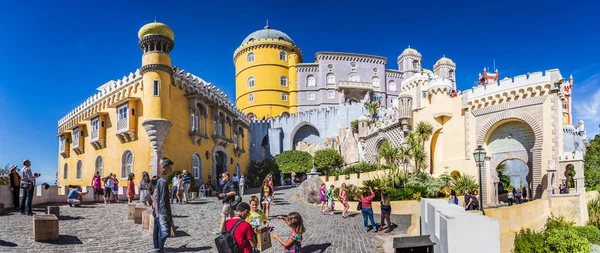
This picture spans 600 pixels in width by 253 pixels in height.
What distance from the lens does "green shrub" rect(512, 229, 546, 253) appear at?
13117 mm

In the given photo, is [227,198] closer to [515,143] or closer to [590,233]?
[590,233]

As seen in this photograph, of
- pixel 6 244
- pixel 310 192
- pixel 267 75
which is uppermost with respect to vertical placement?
pixel 267 75

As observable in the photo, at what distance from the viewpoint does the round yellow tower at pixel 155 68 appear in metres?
Result: 20.6

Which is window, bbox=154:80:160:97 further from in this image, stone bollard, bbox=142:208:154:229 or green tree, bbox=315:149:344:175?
green tree, bbox=315:149:344:175

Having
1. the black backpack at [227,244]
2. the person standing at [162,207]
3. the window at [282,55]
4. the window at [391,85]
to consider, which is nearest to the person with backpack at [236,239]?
the black backpack at [227,244]

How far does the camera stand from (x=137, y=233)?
934 centimetres

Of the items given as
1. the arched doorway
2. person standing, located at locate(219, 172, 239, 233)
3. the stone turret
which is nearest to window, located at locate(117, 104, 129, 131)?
person standing, located at locate(219, 172, 239, 233)

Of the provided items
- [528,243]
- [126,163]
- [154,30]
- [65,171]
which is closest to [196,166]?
[126,163]

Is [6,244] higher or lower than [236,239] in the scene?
lower

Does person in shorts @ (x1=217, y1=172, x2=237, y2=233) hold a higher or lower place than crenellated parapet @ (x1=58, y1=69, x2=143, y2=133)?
lower

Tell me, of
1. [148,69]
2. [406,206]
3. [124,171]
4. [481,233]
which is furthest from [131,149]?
[481,233]

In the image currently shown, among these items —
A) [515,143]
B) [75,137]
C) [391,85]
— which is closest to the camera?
[515,143]

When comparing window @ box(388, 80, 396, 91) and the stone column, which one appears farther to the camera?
window @ box(388, 80, 396, 91)

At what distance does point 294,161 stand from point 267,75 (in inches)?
638
